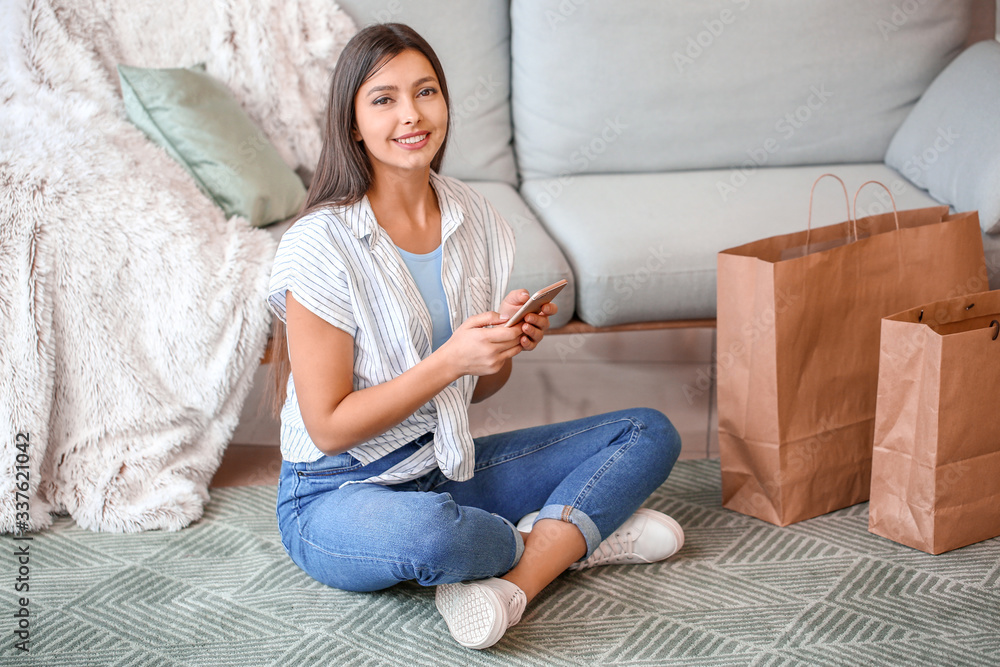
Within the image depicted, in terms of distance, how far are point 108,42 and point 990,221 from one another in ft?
5.97

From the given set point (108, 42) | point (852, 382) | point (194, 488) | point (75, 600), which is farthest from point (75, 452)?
point (852, 382)

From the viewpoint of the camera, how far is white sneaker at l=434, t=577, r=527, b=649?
1.07 m

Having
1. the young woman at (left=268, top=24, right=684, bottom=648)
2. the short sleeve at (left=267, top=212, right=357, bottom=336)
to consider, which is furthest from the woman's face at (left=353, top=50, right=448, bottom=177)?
the short sleeve at (left=267, top=212, right=357, bottom=336)

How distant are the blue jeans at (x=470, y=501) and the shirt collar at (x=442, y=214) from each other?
0.98 ft

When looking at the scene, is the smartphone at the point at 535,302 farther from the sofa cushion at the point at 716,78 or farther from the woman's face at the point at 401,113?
the sofa cushion at the point at 716,78

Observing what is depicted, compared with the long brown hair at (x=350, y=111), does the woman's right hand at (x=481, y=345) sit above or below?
below

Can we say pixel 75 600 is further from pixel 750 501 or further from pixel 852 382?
pixel 852 382

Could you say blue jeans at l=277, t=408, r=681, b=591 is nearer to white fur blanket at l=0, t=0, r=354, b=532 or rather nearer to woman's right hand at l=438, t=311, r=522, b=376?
woman's right hand at l=438, t=311, r=522, b=376

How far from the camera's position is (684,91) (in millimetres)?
2062

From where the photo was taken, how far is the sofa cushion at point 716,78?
2.04m

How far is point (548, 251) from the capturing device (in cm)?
167

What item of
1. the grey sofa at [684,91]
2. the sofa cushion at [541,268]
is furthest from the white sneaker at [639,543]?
the grey sofa at [684,91]

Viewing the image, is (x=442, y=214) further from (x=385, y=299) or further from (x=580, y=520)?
(x=580, y=520)

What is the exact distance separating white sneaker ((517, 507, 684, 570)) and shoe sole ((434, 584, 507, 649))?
20 centimetres
